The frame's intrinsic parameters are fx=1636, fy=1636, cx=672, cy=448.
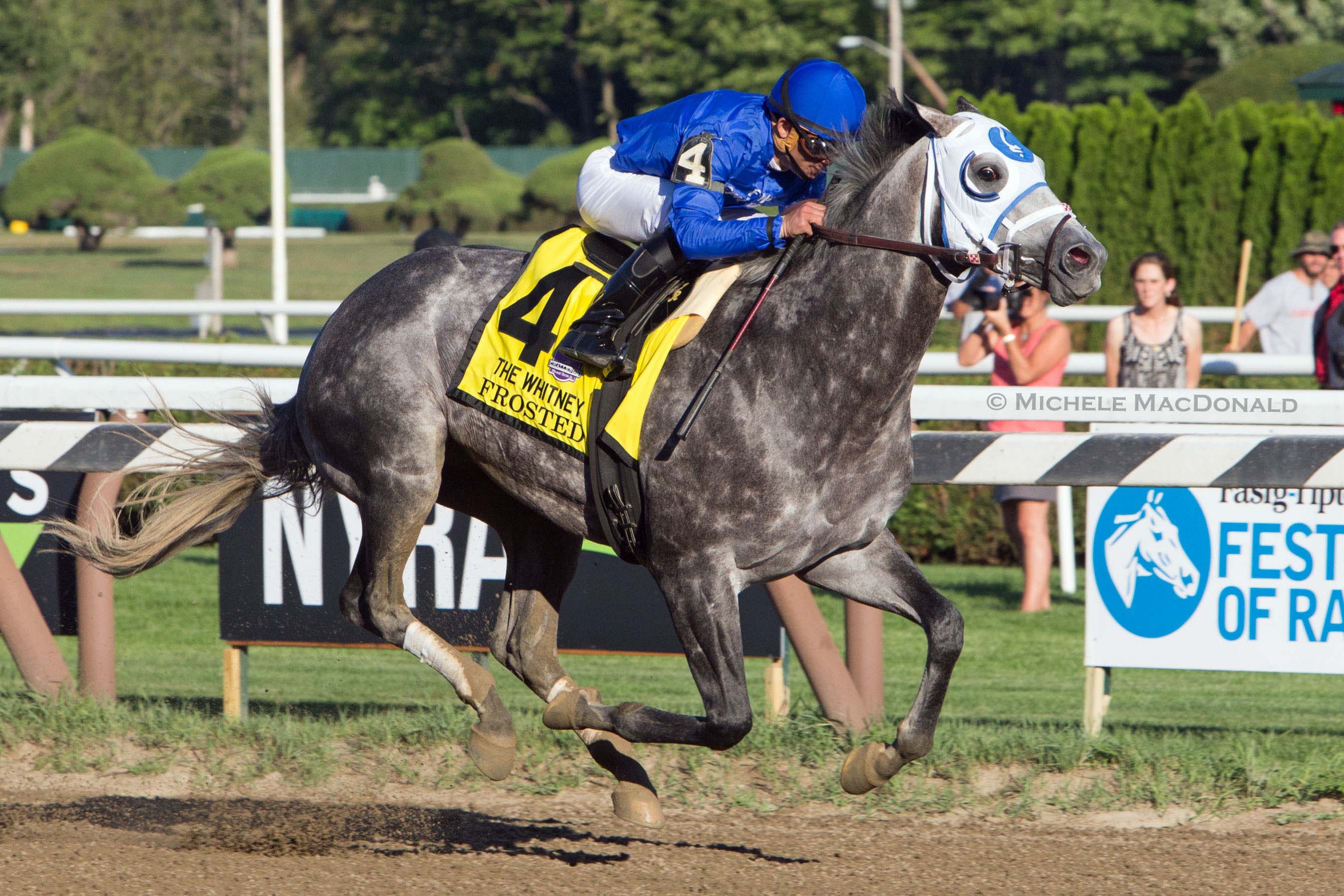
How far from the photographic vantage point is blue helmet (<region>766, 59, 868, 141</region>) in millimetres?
3520

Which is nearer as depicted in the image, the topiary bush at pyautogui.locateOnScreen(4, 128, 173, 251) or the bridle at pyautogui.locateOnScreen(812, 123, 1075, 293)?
the bridle at pyautogui.locateOnScreen(812, 123, 1075, 293)

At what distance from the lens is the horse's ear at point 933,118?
333 centimetres

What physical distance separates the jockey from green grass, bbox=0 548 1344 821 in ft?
4.63

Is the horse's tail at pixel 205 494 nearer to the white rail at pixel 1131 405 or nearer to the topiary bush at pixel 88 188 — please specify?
the white rail at pixel 1131 405

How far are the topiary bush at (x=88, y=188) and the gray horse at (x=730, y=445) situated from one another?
1184 inches

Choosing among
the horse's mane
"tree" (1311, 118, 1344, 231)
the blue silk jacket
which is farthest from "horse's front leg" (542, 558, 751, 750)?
"tree" (1311, 118, 1344, 231)

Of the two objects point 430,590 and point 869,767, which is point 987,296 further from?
point 869,767

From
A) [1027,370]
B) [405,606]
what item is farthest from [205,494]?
[1027,370]

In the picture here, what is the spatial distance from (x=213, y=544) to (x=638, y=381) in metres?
5.44

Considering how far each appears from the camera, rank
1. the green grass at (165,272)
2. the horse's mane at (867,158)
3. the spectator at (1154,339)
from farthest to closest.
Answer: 1. the green grass at (165,272)
2. the spectator at (1154,339)
3. the horse's mane at (867,158)

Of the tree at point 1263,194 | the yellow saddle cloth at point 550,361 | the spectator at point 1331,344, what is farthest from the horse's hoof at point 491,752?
the tree at point 1263,194

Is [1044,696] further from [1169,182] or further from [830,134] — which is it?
[1169,182]

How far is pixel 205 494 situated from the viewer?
4324mm

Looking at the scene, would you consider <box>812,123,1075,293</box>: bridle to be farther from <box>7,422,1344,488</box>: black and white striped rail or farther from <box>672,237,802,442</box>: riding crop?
<box>7,422,1344,488</box>: black and white striped rail
